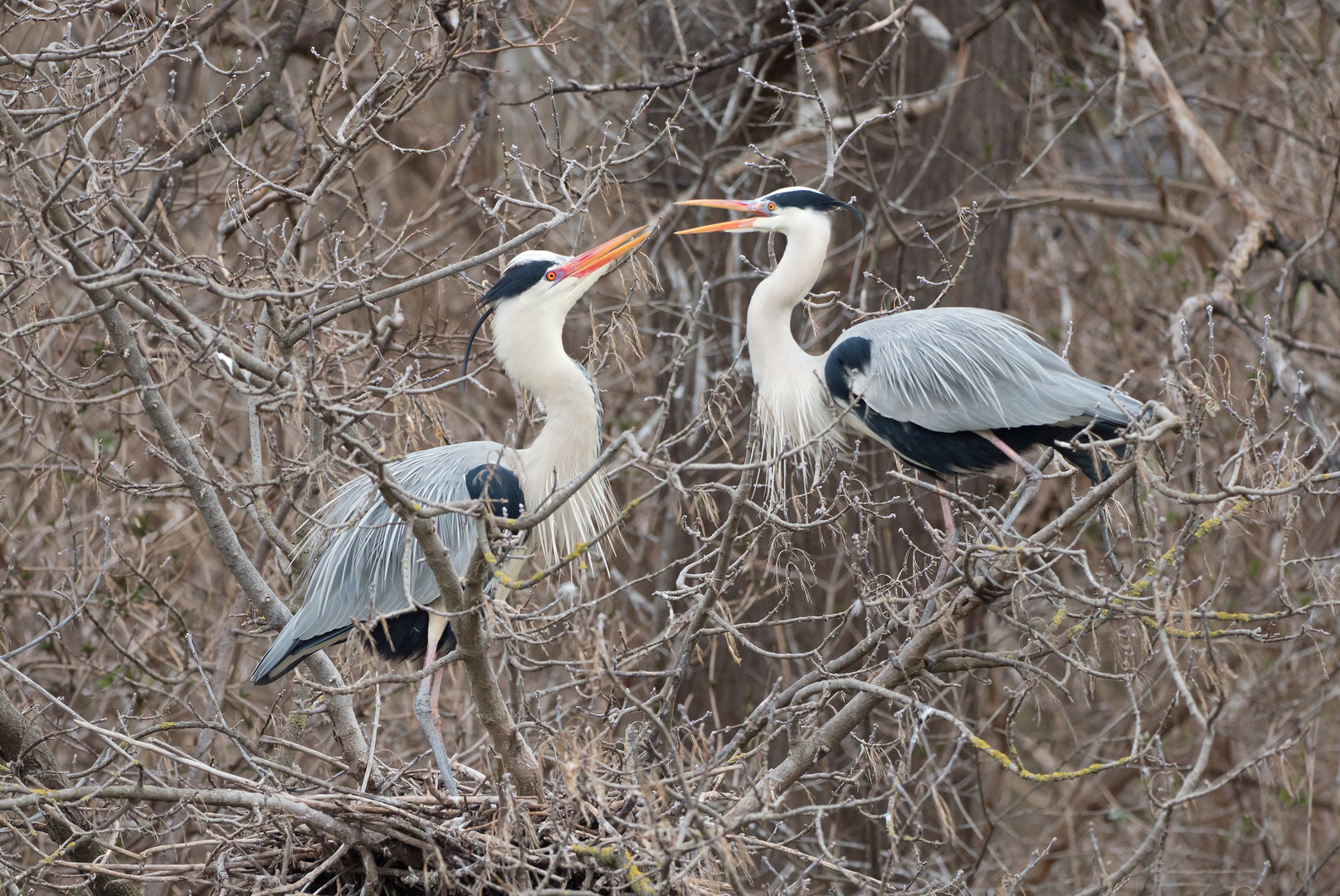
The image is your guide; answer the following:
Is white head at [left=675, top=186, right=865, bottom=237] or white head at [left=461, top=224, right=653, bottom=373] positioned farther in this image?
white head at [left=675, top=186, right=865, bottom=237]

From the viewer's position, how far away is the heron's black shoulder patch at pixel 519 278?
468 cm

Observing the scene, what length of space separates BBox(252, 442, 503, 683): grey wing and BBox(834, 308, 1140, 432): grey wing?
1527 millimetres

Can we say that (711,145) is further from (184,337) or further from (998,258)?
(184,337)

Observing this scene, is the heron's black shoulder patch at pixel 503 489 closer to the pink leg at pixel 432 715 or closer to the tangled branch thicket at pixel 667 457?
the tangled branch thicket at pixel 667 457

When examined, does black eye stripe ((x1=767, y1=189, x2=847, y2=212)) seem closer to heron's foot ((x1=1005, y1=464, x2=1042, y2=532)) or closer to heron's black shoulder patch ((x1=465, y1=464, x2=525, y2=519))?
heron's foot ((x1=1005, y1=464, x2=1042, y2=532))

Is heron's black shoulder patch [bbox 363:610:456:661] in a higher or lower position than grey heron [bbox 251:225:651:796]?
lower

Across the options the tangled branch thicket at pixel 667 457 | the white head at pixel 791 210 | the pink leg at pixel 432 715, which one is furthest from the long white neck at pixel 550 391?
the white head at pixel 791 210

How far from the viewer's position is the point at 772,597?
292 inches

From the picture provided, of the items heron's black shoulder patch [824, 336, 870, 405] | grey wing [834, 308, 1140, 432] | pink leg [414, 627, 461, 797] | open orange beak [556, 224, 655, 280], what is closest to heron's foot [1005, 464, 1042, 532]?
grey wing [834, 308, 1140, 432]

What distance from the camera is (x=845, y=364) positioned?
16.7 feet

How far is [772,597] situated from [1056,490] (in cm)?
192

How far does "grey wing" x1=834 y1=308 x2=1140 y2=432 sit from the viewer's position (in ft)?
16.2

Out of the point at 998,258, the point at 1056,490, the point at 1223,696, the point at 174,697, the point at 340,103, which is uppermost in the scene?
the point at 340,103

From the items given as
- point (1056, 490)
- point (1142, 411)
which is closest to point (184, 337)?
point (1142, 411)
